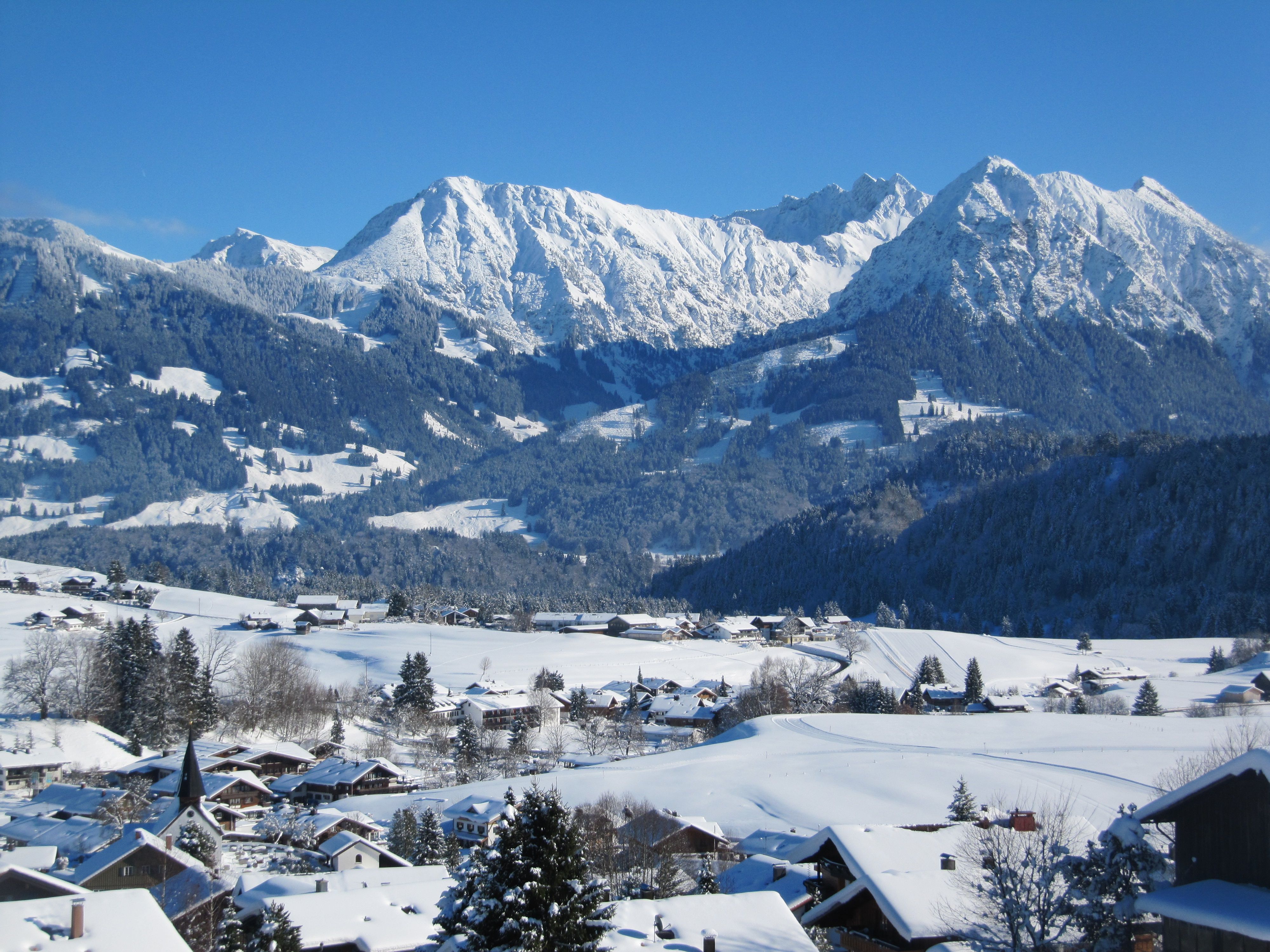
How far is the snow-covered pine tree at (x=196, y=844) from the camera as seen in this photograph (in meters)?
41.7

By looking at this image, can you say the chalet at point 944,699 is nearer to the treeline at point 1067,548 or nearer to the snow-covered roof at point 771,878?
the treeline at point 1067,548

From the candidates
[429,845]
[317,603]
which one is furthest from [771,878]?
[317,603]

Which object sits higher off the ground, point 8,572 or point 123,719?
point 8,572

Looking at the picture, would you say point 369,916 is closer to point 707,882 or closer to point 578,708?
point 707,882

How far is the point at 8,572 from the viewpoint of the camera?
143375 millimetres

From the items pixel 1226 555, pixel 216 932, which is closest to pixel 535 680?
pixel 216 932

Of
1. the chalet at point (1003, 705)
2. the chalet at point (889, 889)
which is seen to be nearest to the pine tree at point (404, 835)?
the chalet at point (889, 889)

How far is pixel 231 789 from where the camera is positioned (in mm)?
57406

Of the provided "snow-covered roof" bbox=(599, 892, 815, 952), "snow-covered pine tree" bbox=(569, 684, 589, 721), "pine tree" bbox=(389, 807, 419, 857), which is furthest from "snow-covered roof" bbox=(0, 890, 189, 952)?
"snow-covered pine tree" bbox=(569, 684, 589, 721)

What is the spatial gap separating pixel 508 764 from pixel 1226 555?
113m

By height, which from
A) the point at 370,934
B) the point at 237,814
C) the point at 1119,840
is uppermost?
the point at 1119,840

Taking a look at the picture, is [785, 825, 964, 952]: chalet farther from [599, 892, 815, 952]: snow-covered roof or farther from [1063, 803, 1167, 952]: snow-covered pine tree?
[1063, 803, 1167, 952]: snow-covered pine tree

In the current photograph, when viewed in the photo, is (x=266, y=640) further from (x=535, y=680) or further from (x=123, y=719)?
(x=123, y=719)

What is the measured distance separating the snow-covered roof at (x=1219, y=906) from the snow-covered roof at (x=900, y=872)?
7.74 meters
